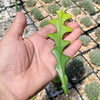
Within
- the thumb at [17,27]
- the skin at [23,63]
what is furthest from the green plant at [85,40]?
→ the thumb at [17,27]

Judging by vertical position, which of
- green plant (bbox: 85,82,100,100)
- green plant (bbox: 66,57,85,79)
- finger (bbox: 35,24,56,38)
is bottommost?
green plant (bbox: 85,82,100,100)

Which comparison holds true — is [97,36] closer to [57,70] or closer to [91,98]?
[91,98]

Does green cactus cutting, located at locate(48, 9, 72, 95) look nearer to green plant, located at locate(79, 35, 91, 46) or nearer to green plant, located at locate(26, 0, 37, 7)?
green plant, located at locate(79, 35, 91, 46)

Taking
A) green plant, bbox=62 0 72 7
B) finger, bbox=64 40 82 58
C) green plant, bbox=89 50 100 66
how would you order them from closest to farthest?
finger, bbox=64 40 82 58, green plant, bbox=89 50 100 66, green plant, bbox=62 0 72 7

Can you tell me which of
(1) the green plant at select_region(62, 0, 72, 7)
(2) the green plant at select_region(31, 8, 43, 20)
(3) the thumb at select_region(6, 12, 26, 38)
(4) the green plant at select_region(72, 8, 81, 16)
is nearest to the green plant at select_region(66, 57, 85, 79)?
(3) the thumb at select_region(6, 12, 26, 38)

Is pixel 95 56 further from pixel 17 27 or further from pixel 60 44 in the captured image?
pixel 17 27

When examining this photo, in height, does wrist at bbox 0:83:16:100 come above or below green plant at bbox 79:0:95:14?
above

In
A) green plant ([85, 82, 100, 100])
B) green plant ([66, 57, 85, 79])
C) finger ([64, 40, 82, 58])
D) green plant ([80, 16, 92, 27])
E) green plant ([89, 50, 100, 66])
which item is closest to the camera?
finger ([64, 40, 82, 58])

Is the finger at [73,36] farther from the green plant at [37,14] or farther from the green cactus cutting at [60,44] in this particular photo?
the green plant at [37,14]
